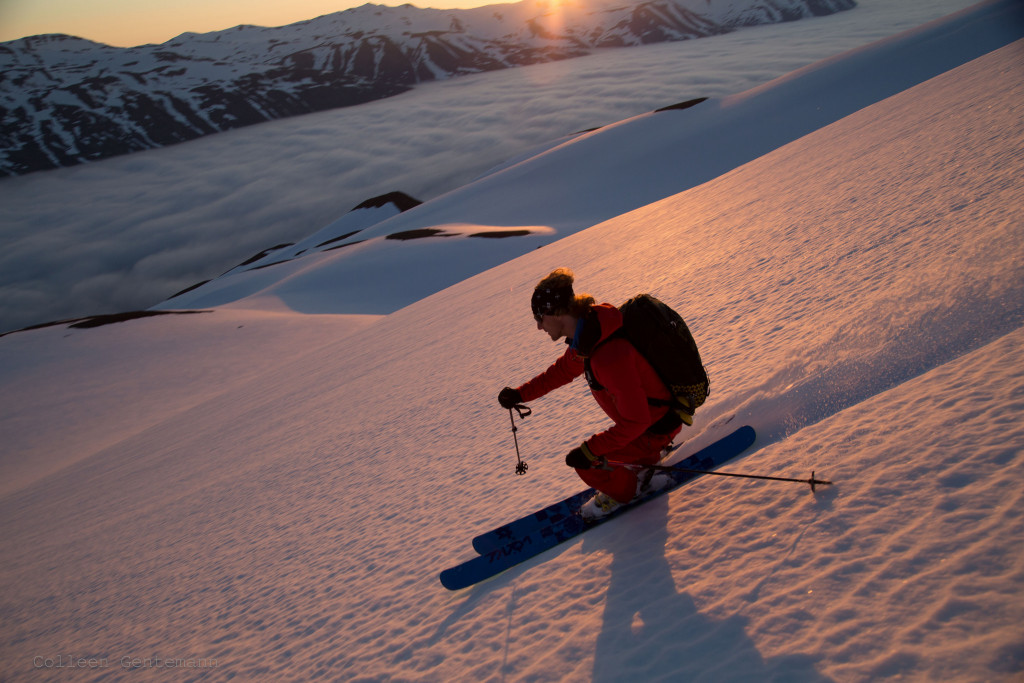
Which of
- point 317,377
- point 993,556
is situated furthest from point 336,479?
point 317,377

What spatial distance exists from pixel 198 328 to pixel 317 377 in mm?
13561

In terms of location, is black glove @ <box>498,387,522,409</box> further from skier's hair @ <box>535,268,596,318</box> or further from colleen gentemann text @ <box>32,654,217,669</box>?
colleen gentemann text @ <box>32,654,217,669</box>

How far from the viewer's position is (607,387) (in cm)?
299

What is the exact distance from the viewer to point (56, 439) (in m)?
15.5

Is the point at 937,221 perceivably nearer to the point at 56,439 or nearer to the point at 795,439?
the point at 795,439

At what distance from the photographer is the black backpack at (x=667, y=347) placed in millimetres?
2990

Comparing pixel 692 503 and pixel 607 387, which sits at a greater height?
pixel 607 387

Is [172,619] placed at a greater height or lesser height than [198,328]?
lesser

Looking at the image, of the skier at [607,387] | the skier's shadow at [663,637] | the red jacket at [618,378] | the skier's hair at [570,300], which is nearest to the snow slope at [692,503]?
the skier's shadow at [663,637]

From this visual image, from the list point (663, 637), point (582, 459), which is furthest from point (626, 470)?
point (663, 637)

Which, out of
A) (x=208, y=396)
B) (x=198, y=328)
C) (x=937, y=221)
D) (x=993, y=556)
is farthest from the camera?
(x=198, y=328)

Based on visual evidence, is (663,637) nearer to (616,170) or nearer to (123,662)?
(123,662)

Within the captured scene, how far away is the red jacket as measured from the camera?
2906 mm

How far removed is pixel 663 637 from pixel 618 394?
3.70ft
